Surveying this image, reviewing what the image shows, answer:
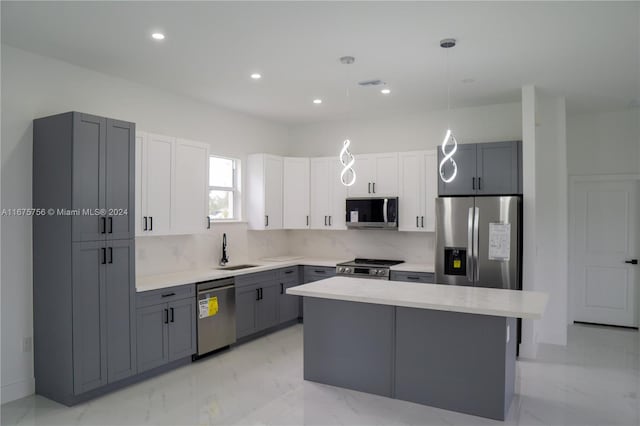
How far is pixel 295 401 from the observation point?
3754 mm

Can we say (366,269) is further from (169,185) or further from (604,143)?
(604,143)

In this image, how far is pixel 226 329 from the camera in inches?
199

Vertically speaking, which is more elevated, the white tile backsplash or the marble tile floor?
the white tile backsplash

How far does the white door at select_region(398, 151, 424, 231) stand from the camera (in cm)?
582

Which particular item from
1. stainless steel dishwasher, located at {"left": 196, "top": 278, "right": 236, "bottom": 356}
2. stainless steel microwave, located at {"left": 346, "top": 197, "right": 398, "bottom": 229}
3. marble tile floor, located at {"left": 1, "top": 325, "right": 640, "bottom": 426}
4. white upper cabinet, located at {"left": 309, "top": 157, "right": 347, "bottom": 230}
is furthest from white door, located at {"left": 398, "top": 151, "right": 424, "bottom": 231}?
stainless steel dishwasher, located at {"left": 196, "top": 278, "right": 236, "bottom": 356}

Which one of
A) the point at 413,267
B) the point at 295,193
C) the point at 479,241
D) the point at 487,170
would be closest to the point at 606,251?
the point at 487,170

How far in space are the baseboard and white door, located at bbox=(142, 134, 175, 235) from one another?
5.24ft

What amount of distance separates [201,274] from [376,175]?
267cm

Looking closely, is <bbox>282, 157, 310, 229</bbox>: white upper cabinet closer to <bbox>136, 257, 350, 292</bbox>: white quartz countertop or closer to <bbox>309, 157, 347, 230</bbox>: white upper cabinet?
<bbox>309, 157, 347, 230</bbox>: white upper cabinet

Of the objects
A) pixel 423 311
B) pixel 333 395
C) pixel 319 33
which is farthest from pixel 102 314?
pixel 319 33

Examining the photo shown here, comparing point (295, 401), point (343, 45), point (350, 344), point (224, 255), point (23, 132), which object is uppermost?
point (343, 45)

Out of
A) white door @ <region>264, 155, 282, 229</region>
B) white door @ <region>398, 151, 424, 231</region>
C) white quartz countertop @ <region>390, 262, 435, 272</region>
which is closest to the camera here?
white quartz countertop @ <region>390, 262, 435, 272</region>

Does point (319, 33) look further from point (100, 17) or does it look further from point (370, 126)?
point (370, 126)

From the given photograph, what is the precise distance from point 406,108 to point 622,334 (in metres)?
4.14
